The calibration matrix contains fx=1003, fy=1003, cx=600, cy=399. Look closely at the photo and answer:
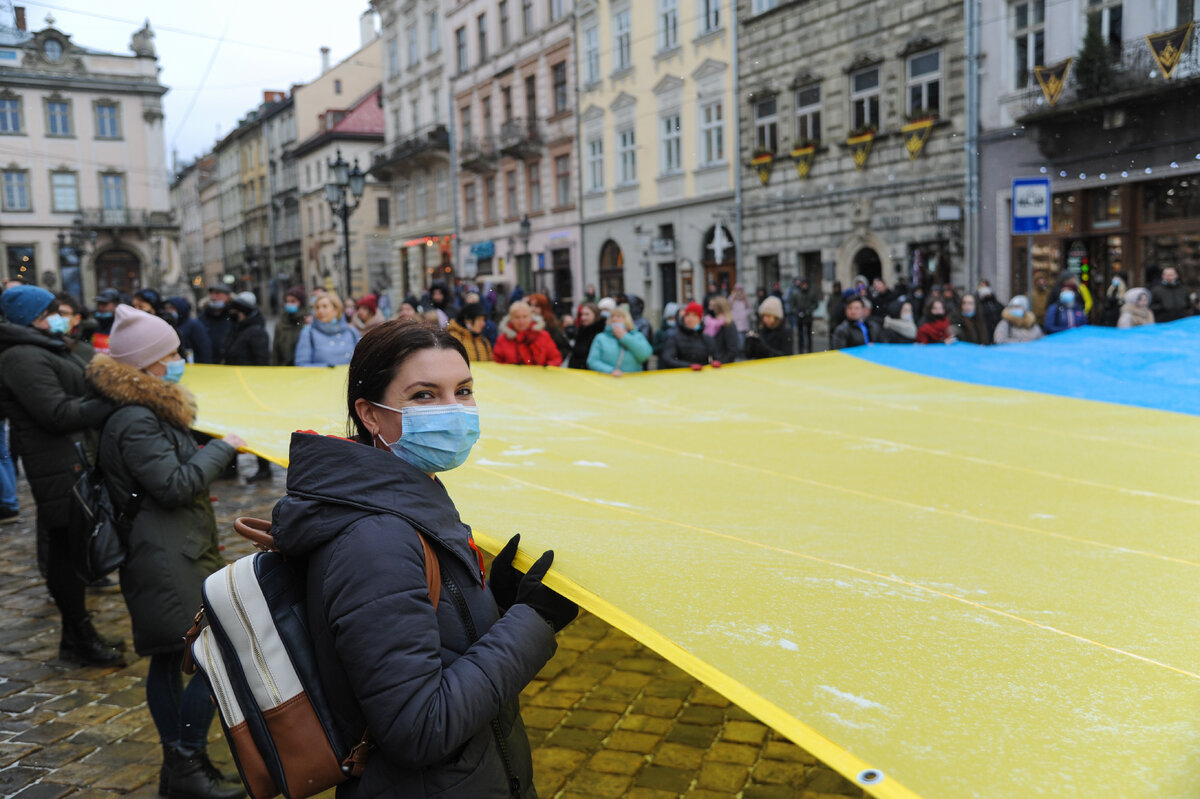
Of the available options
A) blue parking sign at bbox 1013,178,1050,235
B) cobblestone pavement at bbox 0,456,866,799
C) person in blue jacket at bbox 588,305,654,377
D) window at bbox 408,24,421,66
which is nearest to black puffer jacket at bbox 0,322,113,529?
cobblestone pavement at bbox 0,456,866,799

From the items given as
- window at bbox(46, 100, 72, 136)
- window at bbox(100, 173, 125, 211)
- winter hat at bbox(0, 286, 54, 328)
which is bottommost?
winter hat at bbox(0, 286, 54, 328)

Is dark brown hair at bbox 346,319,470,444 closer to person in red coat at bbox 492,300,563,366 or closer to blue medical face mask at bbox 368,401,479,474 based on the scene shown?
blue medical face mask at bbox 368,401,479,474

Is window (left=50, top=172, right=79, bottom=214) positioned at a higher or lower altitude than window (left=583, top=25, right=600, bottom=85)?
lower

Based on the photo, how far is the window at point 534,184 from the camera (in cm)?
3819

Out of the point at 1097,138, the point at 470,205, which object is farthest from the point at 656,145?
the point at 470,205

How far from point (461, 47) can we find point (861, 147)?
80.8 ft

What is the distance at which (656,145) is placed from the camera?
100 feet

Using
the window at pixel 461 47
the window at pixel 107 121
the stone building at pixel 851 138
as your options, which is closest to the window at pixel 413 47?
the window at pixel 461 47

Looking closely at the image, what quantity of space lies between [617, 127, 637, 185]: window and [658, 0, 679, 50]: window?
3.17m

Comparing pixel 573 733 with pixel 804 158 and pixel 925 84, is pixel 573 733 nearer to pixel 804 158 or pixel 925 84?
pixel 925 84

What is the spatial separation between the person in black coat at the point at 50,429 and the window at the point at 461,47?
1553 inches

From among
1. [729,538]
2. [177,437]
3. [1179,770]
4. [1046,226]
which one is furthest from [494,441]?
[1046,226]

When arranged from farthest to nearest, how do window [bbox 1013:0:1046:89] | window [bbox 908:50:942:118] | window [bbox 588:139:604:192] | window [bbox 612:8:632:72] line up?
window [bbox 588:139:604:192]
window [bbox 612:8:632:72]
window [bbox 908:50:942:118]
window [bbox 1013:0:1046:89]

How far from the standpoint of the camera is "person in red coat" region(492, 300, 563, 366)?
8.20 meters
